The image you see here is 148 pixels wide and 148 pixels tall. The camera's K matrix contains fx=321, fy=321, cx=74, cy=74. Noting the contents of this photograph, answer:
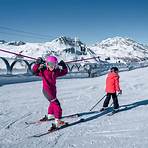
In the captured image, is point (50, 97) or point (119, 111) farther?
point (119, 111)

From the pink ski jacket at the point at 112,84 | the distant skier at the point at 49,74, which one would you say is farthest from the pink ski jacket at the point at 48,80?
the pink ski jacket at the point at 112,84

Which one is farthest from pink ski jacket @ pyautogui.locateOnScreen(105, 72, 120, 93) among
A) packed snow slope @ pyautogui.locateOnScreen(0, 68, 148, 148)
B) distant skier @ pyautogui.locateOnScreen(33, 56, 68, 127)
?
distant skier @ pyautogui.locateOnScreen(33, 56, 68, 127)

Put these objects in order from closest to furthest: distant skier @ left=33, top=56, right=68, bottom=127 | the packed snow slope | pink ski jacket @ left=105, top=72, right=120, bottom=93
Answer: the packed snow slope < distant skier @ left=33, top=56, right=68, bottom=127 < pink ski jacket @ left=105, top=72, right=120, bottom=93

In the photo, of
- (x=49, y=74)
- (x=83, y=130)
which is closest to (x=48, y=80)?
(x=49, y=74)

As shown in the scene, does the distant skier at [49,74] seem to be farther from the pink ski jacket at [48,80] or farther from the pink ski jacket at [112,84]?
the pink ski jacket at [112,84]

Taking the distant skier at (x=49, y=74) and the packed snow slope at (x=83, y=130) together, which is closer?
the packed snow slope at (x=83, y=130)

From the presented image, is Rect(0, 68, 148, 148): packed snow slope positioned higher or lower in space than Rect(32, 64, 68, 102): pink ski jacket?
lower

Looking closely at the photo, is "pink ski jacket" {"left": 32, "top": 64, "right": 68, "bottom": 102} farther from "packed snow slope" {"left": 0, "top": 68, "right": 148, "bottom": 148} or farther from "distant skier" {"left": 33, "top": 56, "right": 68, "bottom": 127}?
"packed snow slope" {"left": 0, "top": 68, "right": 148, "bottom": 148}

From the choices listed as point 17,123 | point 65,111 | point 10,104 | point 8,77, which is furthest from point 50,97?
point 8,77

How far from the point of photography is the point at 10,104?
11.3m

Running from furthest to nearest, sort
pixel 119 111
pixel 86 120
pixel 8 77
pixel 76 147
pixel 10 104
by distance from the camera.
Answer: pixel 8 77 → pixel 10 104 → pixel 119 111 → pixel 86 120 → pixel 76 147

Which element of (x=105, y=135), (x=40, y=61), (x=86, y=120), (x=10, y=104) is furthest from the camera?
(x=10, y=104)

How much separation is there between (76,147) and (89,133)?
1.09 metres

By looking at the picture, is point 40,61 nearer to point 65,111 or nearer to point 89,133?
point 89,133
